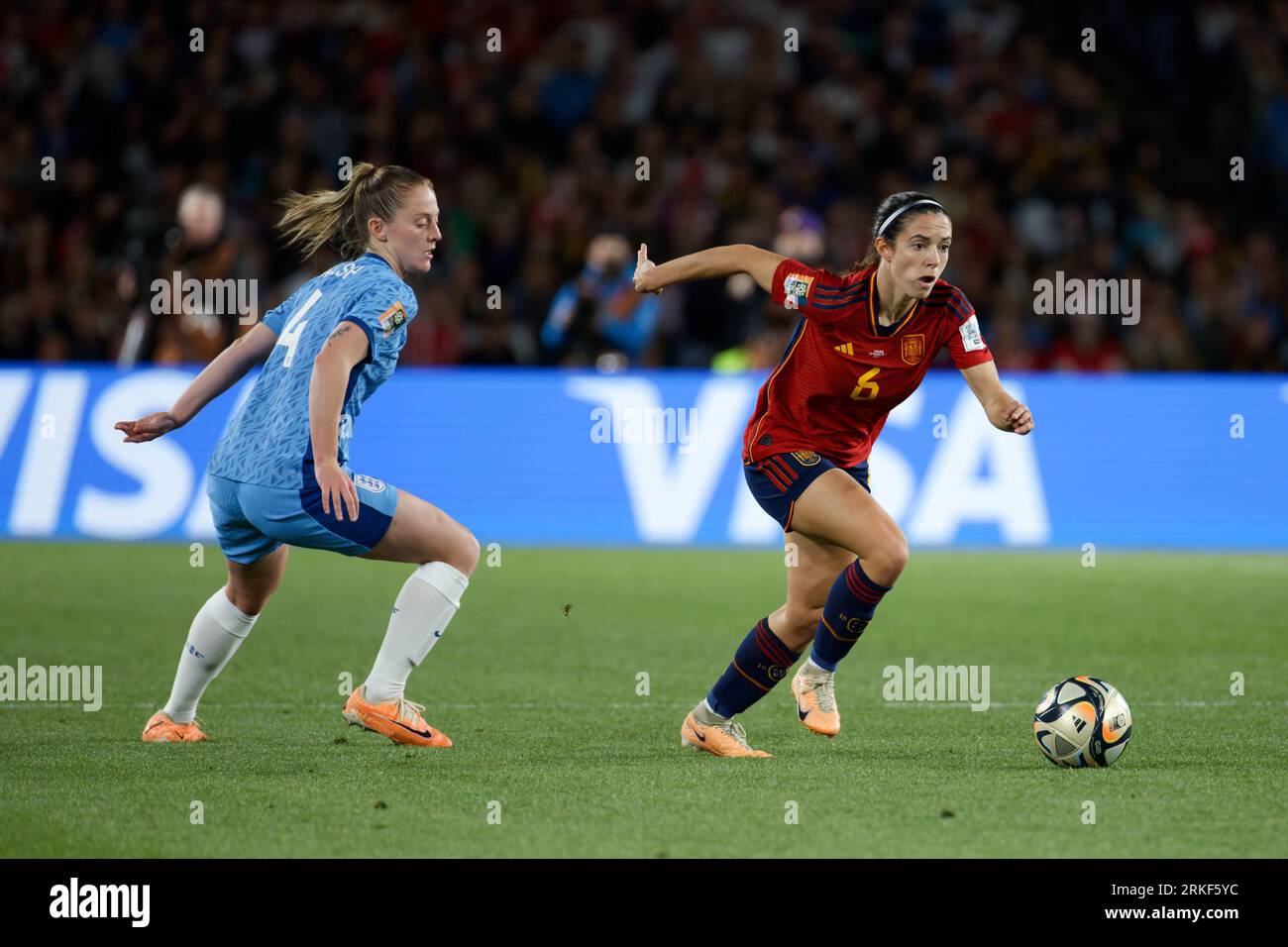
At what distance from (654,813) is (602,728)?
5.66ft

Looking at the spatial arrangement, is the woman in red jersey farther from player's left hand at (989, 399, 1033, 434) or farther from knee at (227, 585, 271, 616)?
knee at (227, 585, 271, 616)

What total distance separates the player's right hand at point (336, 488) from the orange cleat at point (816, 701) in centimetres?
213

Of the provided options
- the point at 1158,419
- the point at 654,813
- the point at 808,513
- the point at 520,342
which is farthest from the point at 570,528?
the point at 654,813

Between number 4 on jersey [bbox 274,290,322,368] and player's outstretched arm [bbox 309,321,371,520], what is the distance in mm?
310

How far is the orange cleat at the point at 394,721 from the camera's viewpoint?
6.62m

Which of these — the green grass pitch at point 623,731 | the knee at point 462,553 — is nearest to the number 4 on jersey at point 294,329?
the knee at point 462,553

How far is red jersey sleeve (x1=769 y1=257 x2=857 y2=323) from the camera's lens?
680cm

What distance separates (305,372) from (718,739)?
1.96m

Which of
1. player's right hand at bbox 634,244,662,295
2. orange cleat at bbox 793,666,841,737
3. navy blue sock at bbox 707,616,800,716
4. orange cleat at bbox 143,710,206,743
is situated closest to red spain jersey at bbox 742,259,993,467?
player's right hand at bbox 634,244,662,295

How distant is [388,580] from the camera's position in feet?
41.0

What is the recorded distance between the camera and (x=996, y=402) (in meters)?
6.58

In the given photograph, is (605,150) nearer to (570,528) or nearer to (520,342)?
(520,342)

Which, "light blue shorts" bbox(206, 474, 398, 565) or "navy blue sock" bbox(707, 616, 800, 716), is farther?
"navy blue sock" bbox(707, 616, 800, 716)

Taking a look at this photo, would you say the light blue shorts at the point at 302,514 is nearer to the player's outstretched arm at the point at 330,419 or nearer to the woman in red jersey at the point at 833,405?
the player's outstretched arm at the point at 330,419
